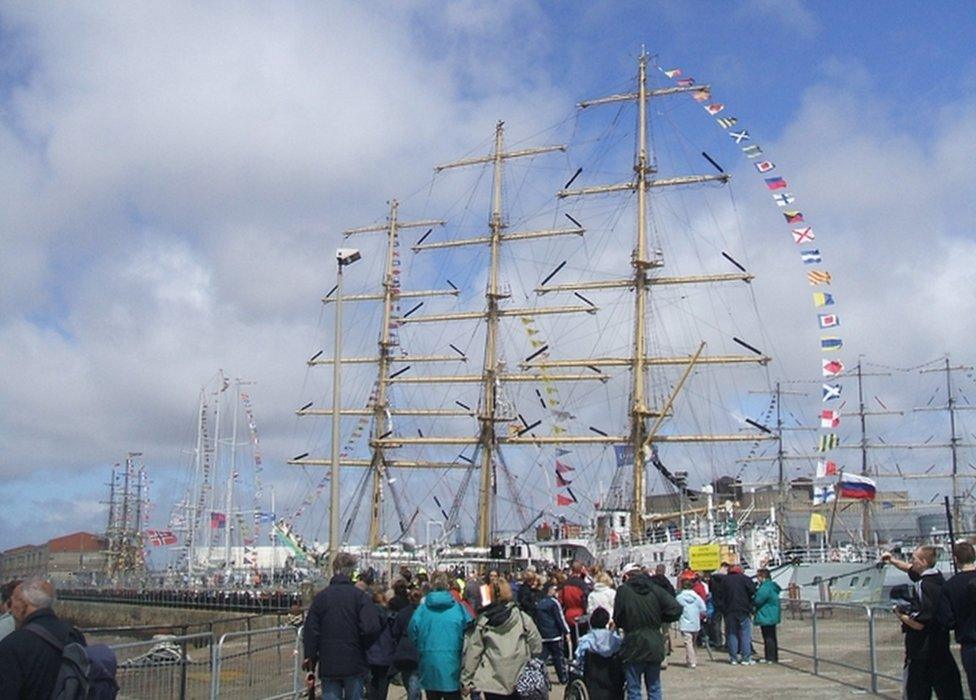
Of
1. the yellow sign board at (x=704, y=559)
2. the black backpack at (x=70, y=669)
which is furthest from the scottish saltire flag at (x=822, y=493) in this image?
the black backpack at (x=70, y=669)

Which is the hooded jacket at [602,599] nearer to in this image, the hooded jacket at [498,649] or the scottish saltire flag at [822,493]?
the hooded jacket at [498,649]

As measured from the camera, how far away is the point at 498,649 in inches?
361

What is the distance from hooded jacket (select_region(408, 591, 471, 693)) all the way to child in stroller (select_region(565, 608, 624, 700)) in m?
1.54

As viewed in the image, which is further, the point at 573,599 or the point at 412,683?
the point at 573,599

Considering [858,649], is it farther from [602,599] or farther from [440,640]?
[440,640]

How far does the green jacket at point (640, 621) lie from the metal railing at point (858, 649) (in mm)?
3459

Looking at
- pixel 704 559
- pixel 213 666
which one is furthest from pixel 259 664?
pixel 704 559

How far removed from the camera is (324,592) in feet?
30.5

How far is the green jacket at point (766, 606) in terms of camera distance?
16156mm

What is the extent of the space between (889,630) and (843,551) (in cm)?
3365

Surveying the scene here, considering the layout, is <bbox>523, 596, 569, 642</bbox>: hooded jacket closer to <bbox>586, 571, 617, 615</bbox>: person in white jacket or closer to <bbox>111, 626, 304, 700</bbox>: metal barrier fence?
<bbox>586, 571, 617, 615</bbox>: person in white jacket

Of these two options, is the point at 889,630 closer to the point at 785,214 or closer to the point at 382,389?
the point at 785,214

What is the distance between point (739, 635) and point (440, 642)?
8.70 m

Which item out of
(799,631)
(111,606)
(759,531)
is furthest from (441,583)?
(111,606)
